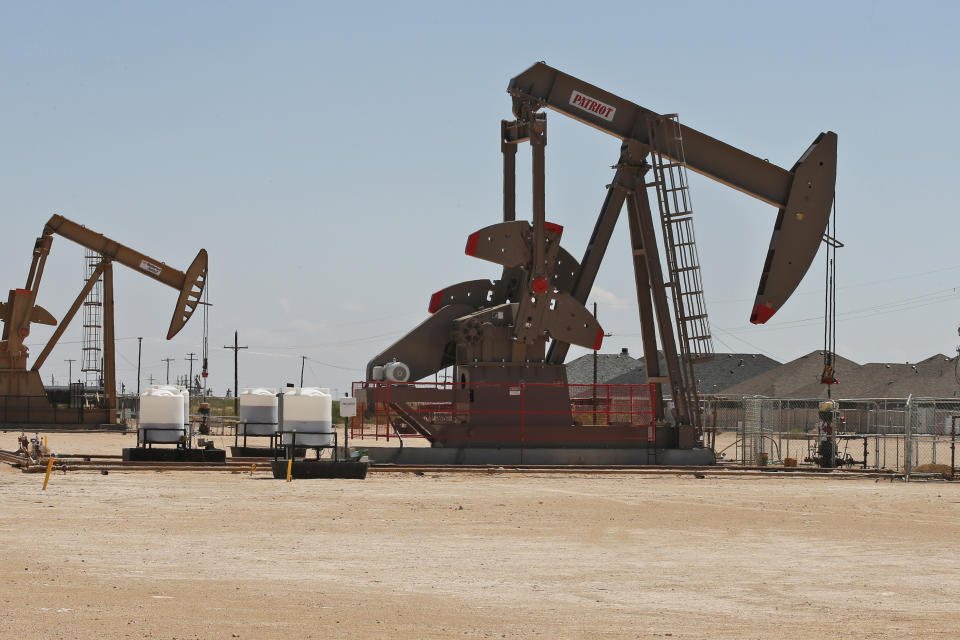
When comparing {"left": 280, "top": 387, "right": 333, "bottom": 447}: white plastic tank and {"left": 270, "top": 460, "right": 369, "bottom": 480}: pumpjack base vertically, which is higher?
{"left": 280, "top": 387, "right": 333, "bottom": 447}: white plastic tank

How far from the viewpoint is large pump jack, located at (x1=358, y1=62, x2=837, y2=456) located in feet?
72.6

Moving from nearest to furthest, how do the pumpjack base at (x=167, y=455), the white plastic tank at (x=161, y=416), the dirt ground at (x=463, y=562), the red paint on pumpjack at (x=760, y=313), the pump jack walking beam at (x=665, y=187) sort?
the dirt ground at (x=463, y=562) < the pumpjack base at (x=167, y=455) < the white plastic tank at (x=161, y=416) < the pump jack walking beam at (x=665, y=187) < the red paint on pumpjack at (x=760, y=313)

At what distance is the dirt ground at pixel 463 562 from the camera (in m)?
7.50

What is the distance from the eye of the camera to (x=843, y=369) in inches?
3228

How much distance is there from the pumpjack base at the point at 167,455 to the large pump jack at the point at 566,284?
2.75m

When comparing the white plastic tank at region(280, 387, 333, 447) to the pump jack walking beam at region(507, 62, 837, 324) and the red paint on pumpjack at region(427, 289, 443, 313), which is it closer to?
the red paint on pumpjack at region(427, 289, 443, 313)

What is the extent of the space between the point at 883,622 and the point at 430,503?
8.10m

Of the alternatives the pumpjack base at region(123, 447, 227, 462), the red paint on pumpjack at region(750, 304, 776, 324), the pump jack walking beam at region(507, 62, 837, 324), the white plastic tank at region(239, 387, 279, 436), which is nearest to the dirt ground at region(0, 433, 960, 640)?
the pumpjack base at region(123, 447, 227, 462)

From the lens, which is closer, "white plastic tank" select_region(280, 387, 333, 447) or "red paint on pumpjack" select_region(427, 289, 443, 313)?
"white plastic tank" select_region(280, 387, 333, 447)

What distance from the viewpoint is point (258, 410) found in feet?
75.6

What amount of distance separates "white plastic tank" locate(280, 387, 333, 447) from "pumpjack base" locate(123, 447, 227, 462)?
6.71ft

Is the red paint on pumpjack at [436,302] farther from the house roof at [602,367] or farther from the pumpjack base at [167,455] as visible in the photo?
the house roof at [602,367]

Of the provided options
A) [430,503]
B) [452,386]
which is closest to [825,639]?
[430,503]

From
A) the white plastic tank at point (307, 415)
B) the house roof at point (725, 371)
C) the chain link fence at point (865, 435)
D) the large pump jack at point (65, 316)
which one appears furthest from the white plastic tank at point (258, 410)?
the house roof at point (725, 371)
